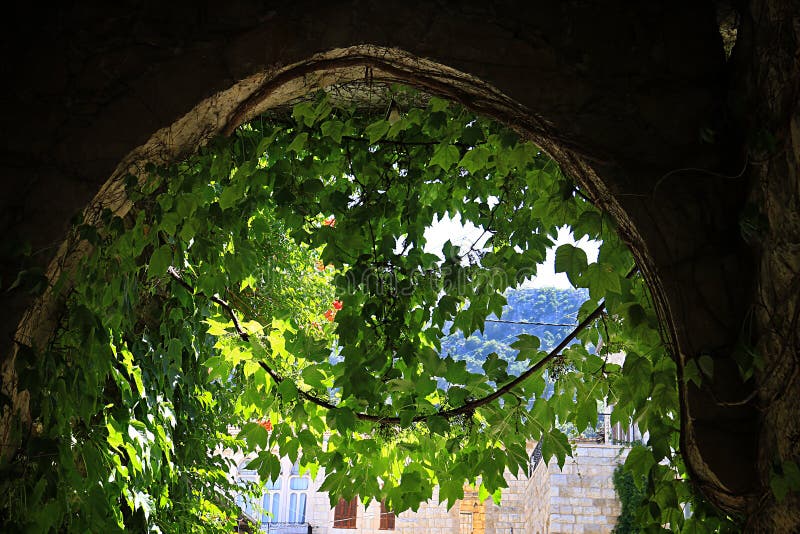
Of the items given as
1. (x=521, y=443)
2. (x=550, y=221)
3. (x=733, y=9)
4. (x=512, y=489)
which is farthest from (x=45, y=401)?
(x=512, y=489)

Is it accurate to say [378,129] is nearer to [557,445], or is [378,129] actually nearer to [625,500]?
[557,445]

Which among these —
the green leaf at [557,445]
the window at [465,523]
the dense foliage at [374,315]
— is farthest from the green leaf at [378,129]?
the window at [465,523]

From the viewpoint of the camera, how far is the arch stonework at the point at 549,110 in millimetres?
1480

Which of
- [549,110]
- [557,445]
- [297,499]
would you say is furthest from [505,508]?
[549,110]

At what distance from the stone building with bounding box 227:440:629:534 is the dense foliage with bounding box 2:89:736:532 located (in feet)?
7.87

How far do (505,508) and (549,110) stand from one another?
12963 millimetres

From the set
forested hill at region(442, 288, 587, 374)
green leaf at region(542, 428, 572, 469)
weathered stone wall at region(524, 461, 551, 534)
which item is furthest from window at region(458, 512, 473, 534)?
forested hill at region(442, 288, 587, 374)

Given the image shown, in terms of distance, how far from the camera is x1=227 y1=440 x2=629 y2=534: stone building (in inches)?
378

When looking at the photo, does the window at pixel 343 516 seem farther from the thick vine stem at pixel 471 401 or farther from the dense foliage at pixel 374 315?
the thick vine stem at pixel 471 401

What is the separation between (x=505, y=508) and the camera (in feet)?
44.9

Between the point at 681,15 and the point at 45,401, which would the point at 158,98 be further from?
the point at 681,15

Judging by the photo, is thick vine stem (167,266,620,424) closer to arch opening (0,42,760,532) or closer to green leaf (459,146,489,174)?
arch opening (0,42,760,532)

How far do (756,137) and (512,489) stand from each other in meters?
13.3

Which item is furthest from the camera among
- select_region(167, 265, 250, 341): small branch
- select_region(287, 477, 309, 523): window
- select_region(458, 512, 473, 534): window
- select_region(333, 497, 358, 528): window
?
select_region(287, 477, 309, 523): window
